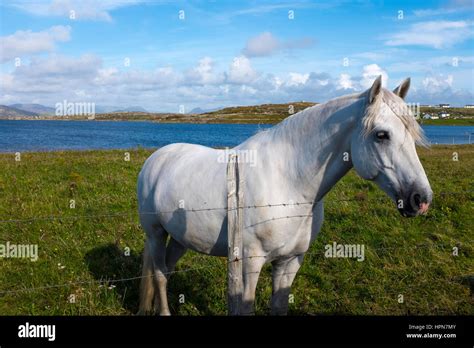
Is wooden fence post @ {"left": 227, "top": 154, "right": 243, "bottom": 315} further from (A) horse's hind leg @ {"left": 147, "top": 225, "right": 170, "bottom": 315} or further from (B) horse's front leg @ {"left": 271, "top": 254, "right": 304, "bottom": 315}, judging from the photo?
(A) horse's hind leg @ {"left": 147, "top": 225, "right": 170, "bottom": 315}

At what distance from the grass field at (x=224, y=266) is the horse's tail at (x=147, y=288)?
0.29 m

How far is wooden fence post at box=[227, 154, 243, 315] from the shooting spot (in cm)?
397

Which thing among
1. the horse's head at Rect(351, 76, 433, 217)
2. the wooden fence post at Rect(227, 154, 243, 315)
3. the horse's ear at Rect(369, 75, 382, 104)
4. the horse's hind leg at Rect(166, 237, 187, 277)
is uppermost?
the horse's ear at Rect(369, 75, 382, 104)

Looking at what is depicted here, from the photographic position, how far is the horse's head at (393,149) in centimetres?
343

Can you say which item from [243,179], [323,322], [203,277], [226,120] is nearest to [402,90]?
[243,179]

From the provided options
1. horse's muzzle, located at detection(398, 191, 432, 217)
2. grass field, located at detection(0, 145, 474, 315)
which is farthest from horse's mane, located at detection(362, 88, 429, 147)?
grass field, located at detection(0, 145, 474, 315)

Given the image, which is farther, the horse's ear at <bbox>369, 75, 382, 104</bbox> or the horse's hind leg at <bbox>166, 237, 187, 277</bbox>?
the horse's hind leg at <bbox>166, 237, 187, 277</bbox>

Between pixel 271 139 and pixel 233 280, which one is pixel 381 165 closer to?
pixel 271 139

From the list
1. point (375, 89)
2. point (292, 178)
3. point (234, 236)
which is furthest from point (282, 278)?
point (375, 89)

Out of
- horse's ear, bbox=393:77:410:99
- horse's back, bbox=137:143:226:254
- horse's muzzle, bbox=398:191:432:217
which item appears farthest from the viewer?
horse's back, bbox=137:143:226:254

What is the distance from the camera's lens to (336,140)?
3.98m

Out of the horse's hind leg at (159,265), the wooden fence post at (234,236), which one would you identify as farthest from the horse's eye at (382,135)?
the horse's hind leg at (159,265)

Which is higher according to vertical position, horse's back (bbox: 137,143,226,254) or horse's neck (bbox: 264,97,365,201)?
horse's neck (bbox: 264,97,365,201)

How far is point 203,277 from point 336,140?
11.9 ft
